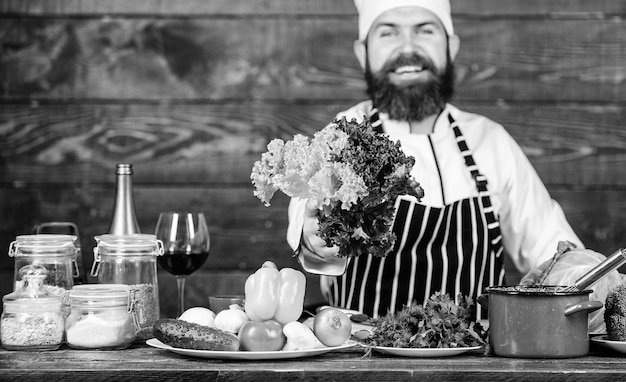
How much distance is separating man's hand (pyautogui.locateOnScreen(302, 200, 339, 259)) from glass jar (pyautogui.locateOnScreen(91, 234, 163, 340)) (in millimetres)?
308

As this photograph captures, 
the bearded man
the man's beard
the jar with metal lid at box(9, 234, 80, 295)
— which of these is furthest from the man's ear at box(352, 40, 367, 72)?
the jar with metal lid at box(9, 234, 80, 295)

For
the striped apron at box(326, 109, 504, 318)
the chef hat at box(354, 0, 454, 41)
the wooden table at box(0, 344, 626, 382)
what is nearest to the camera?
the wooden table at box(0, 344, 626, 382)

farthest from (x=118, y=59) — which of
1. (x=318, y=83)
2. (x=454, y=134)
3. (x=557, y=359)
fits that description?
(x=557, y=359)

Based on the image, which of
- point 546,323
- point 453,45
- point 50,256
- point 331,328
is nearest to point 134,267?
point 50,256

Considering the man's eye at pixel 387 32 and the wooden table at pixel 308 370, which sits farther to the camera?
the man's eye at pixel 387 32

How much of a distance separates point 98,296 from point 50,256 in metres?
0.21

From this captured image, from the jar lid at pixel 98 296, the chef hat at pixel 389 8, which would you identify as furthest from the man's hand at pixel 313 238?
the chef hat at pixel 389 8

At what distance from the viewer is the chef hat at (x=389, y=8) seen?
269 cm

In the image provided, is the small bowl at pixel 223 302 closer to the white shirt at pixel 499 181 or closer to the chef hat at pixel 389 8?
the white shirt at pixel 499 181

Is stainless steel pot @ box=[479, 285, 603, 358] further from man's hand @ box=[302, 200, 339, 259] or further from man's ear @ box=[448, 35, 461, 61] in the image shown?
man's ear @ box=[448, 35, 461, 61]

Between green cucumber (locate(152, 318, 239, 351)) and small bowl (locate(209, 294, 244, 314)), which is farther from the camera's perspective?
small bowl (locate(209, 294, 244, 314))

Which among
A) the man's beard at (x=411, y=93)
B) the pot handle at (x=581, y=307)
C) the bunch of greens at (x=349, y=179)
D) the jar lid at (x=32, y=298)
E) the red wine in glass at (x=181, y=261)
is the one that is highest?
the man's beard at (x=411, y=93)

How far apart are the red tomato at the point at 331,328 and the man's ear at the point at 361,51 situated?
1.43 m

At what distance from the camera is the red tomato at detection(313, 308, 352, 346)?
1.55m
